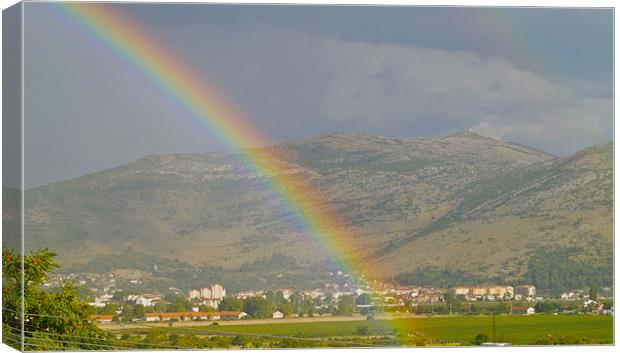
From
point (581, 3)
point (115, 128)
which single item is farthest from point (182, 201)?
point (581, 3)

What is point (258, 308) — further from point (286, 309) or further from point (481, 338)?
point (481, 338)

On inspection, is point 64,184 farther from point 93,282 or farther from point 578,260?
point 578,260

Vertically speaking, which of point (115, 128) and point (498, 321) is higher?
point (115, 128)

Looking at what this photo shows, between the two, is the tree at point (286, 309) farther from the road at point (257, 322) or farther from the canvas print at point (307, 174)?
the road at point (257, 322)

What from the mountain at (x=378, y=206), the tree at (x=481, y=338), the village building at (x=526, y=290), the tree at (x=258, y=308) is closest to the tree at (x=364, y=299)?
the mountain at (x=378, y=206)

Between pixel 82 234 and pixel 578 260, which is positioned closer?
pixel 82 234

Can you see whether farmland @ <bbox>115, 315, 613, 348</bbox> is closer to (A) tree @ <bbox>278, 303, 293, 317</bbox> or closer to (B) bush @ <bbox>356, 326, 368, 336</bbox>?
(B) bush @ <bbox>356, 326, 368, 336</bbox>
